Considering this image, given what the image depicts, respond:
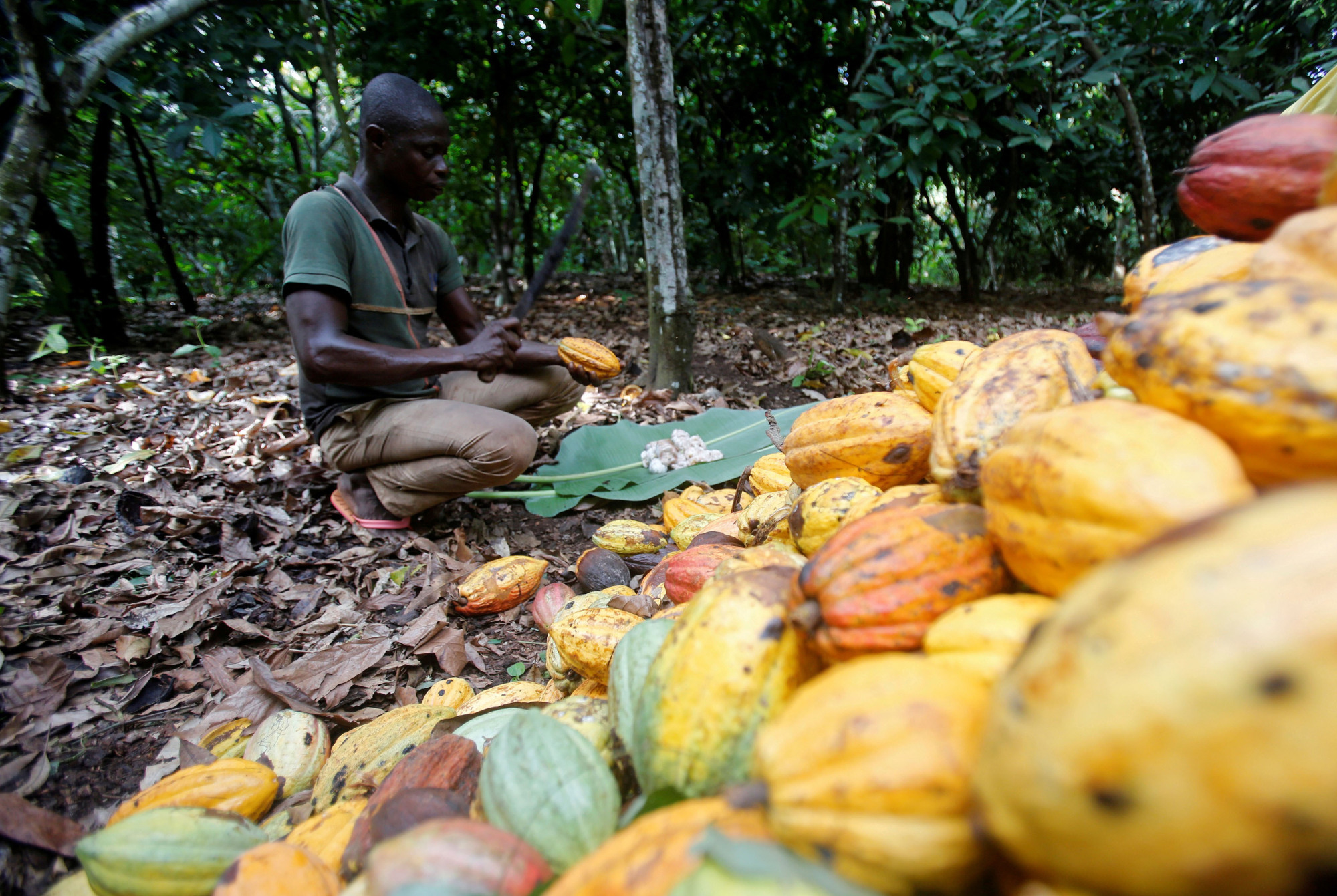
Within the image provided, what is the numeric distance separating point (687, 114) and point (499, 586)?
7.25m

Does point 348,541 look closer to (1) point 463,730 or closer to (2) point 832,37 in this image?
(1) point 463,730

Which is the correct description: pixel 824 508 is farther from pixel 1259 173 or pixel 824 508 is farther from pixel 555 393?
pixel 555 393

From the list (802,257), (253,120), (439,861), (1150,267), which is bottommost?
(439,861)

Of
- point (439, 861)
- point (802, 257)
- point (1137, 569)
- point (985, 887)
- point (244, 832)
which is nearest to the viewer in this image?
point (1137, 569)

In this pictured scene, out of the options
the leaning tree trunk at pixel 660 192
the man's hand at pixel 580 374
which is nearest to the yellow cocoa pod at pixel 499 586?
the man's hand at pixel 580 374

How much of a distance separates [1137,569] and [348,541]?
10.5 feet

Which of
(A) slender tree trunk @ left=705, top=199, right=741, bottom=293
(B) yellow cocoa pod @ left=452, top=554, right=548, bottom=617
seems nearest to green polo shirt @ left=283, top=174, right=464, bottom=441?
(B) yellow cocoa pod @ left=452, top=554, right=548, bottom=617

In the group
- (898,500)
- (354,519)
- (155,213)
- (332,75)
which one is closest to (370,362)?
(354,519)

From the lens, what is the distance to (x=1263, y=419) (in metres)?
0.68

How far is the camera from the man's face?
294cm

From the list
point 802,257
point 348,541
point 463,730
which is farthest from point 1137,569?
point 802,257

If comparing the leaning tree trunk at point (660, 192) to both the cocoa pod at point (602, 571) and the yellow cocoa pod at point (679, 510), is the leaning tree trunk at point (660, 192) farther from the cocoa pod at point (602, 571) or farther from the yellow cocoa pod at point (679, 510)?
the cocoa pod at point (602, 571)

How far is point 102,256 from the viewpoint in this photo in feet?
18.5

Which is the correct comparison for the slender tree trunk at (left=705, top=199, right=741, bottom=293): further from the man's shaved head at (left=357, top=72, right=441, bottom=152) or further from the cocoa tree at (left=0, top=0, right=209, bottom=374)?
the cocoa tree at (left=0, top=0, right=209, bottom=374)
